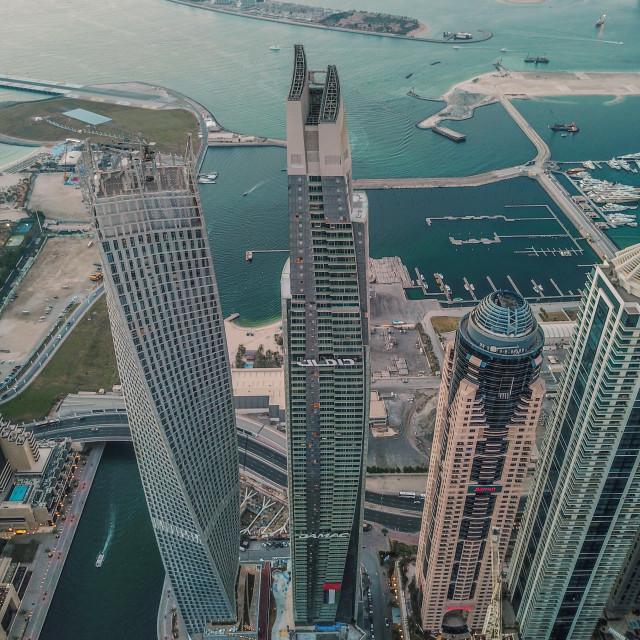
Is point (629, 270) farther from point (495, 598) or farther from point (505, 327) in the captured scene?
point (495, 598)

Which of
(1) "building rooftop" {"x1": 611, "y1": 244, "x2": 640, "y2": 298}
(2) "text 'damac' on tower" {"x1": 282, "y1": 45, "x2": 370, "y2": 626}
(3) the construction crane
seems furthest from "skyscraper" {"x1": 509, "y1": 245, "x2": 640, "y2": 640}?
(2) "text 'damac' on tower" {"x1": 282, "y1": 45, "x2": 370, "y2": 626}

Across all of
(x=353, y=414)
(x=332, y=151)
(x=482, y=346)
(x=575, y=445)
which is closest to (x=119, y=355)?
(x=353, y=414)

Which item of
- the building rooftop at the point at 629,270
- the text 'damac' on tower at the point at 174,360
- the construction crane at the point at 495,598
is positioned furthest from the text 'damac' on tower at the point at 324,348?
the building rooftop at the point at 629,270

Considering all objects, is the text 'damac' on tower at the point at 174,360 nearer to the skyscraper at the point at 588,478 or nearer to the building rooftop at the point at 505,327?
the building rooftop at the point at 505,327

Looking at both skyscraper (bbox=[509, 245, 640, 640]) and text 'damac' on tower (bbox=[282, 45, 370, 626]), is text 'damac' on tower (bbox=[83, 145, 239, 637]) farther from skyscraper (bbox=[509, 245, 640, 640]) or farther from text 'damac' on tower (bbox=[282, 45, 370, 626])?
skyscraper (bbox=[509, 245, 640, 640])

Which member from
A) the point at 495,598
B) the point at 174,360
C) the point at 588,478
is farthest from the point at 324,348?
the point at 495,598

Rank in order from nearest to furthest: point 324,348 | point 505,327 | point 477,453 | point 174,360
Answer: point 505,327
point 324,348
point 174,360
point 477,453
